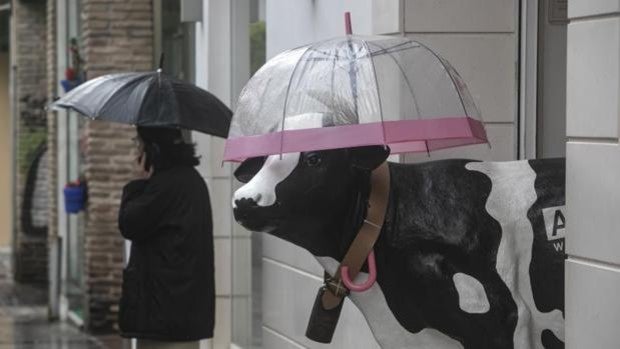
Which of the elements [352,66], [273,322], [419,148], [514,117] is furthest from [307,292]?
A: [352,66]

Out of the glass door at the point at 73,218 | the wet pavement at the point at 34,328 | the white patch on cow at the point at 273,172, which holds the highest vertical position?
the white patch on cow at the point at 273,172

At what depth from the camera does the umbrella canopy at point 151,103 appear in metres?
8.92

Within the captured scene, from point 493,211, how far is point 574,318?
46 cm

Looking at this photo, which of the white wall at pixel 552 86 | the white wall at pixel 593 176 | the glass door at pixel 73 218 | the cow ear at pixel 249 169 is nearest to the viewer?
the white wall at pixel 593 176

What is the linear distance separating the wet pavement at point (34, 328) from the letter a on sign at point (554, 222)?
9.81 metres

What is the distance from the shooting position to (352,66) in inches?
200

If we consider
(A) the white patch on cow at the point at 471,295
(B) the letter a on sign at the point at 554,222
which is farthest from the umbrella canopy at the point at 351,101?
(A) the white patch on cow at the point at 471,295

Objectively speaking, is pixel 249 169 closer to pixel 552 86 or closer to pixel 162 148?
pixel 552 86

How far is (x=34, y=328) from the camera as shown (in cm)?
1669

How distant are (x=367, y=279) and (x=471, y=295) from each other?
1.18 ft

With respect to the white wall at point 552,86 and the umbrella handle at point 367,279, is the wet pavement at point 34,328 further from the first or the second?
the umbrella handle at point 367,279

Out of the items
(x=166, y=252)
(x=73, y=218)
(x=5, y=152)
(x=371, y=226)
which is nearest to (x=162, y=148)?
(x=166, y=252)

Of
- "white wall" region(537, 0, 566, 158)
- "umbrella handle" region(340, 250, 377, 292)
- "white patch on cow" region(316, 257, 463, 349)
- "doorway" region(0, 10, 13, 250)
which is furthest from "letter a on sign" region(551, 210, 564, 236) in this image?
"doorway" region(0, 10, 13, 250)

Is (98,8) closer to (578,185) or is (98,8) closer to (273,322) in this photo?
(273,322)
